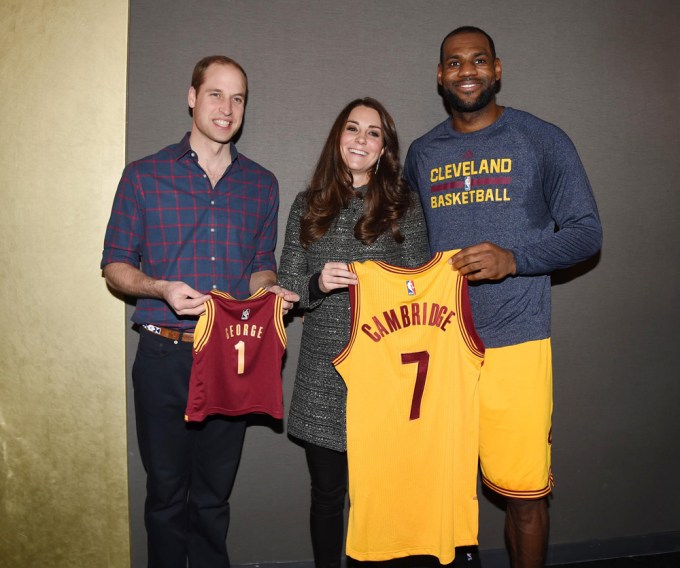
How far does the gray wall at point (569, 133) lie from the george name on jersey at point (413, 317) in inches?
31.9

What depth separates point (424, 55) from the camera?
2629mm

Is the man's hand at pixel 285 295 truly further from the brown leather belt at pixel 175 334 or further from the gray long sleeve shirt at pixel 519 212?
the gray long sleeve shirt at pixel 519 212

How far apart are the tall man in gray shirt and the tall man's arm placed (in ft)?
3.08

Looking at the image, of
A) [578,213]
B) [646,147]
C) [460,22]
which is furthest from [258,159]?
[646,147]

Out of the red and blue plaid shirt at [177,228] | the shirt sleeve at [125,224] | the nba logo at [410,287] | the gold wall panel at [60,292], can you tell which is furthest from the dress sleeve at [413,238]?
the gold wall panel at [60,292]

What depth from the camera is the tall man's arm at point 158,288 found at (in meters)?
1.90

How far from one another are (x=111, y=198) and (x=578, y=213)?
1960mm

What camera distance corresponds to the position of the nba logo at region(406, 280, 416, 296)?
1.94 metres

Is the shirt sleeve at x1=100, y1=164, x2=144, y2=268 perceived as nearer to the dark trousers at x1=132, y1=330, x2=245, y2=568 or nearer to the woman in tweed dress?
the dark trousers at x1=132, y1=330, x2=245, y2=568

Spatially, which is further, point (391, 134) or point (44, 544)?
point (44, 544)

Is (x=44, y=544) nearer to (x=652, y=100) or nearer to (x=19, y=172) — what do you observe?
(x=19, y=172)

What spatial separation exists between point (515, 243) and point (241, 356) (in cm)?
108

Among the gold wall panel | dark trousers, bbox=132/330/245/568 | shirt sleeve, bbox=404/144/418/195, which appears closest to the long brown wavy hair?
shirt sleeve, bbox=404/144/418/195

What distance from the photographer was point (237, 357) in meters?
2.03
